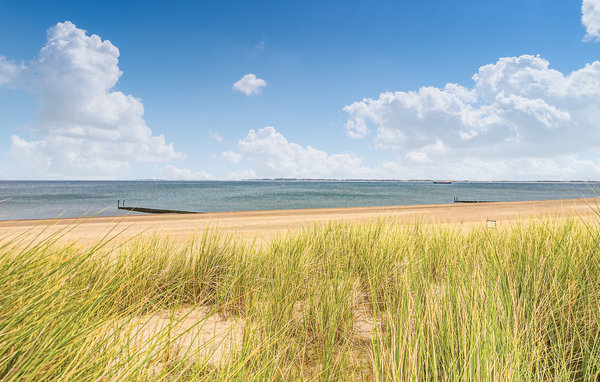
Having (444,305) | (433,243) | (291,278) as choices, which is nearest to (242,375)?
(444,305)

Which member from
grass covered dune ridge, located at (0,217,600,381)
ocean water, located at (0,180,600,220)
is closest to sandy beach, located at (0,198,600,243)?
ocean water, located at (0,180,600,220)

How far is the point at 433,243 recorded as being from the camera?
431 cm

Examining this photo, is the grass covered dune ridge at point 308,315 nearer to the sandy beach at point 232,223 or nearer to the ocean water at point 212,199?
the ocean water at point 212,199

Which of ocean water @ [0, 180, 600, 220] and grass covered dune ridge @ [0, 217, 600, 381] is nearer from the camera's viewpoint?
grass covered dune ridge @ [0, 217, 600, 381]

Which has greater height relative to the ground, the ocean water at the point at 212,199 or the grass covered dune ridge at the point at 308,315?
the grass covered dune ridge at the point at 308,315

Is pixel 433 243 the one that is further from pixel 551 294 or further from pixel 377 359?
pixel 377 359

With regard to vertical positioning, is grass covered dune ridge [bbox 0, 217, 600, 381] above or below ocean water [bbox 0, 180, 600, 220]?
above

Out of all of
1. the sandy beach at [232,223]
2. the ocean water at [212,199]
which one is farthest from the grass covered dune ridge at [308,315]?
the sandy beach at [232,223]

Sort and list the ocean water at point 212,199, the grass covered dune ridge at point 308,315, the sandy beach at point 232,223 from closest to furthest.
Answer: the grass covered dune ridge at point 308,315 → the sandy beach at point 232,223 → the ocean water at point 212,199

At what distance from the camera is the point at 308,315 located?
7.98ft

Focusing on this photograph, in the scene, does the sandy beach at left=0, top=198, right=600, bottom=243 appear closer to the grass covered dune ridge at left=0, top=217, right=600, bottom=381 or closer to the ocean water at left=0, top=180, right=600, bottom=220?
the ocean water at left=0, top=180, right=600, bottom=220

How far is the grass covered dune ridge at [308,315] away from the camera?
1.52m

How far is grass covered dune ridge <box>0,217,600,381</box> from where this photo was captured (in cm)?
152

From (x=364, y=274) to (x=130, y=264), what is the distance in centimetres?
280
